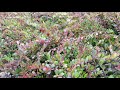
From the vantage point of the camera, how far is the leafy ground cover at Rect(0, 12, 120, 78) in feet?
9.40

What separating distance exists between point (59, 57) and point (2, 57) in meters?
0.69

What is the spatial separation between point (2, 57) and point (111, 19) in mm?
1777

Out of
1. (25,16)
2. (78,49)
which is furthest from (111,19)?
(25,16)

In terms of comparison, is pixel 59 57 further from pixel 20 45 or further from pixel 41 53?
pixel 20 45

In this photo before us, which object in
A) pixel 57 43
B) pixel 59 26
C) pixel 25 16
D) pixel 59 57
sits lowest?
pixel 59 57

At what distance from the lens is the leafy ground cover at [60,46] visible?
2.86 metres

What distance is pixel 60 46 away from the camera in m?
3.26

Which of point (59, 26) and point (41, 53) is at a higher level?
point (59, 26)

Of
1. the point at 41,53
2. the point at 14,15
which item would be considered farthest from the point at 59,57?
the point at 14,15

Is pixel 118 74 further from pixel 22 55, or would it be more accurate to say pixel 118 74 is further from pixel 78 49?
pixel 22 55

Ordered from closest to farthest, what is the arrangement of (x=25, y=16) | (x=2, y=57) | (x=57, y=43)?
1. (x=2, y=57)
2. (x=57, y=43)
3. (x=25, y=16)

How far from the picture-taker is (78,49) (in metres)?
3.20

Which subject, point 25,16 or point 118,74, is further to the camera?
point 25,16
